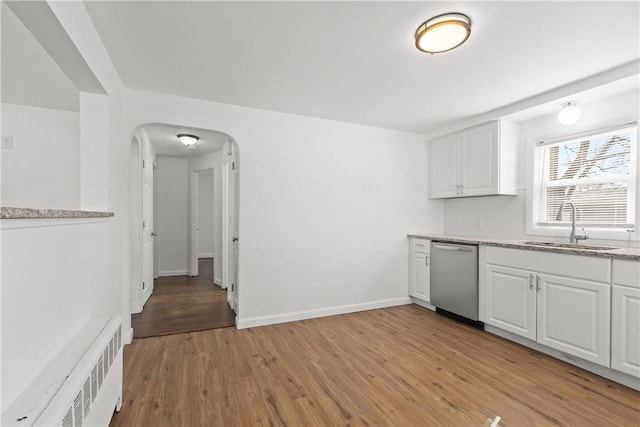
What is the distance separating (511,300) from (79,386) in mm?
3196

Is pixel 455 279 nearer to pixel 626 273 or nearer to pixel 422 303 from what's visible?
pixel 422 303

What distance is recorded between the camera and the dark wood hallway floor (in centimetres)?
307

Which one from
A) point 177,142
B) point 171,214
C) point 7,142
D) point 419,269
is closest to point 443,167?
point 419,269

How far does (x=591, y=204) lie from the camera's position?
282cm

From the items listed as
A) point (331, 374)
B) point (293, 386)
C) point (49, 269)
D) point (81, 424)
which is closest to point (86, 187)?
point (49, 269)

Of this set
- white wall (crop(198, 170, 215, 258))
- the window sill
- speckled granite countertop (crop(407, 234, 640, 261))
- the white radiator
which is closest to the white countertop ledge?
the white radiator

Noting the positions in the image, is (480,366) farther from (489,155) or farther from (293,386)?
(489,155)

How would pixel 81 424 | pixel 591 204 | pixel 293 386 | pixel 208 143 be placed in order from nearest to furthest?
pixel 81 424 → pixel 293 386 → pixel 591 204 → pixel 208 143

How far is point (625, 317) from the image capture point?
2.04 m

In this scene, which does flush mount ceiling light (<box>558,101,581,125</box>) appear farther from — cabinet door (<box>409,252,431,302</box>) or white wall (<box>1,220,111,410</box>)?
white wall (<box>1,220,111,410</box>)

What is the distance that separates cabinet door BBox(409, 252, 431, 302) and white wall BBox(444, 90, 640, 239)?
28.6 inches

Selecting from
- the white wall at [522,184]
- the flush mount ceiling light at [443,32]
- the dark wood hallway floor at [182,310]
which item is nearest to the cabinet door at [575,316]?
the white wall at [522,184]

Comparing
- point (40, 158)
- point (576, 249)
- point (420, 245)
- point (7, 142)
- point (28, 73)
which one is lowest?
point (420, 245)

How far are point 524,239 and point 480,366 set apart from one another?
167cm
